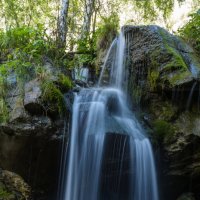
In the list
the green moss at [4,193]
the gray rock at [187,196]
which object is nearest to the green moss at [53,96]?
the green moss at [4,193]

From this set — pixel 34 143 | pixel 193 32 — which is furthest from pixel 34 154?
pixel 193 32

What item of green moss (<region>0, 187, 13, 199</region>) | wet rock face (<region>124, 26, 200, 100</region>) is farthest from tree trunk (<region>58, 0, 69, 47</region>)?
green moss (<region>0, 187, 13, 199</region>)

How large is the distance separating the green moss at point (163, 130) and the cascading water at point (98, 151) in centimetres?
31

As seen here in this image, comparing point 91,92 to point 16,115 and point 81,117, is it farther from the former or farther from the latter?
point 16,115

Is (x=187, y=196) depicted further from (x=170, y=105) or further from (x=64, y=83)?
(x=64, y=83)

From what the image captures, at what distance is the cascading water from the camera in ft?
14.6

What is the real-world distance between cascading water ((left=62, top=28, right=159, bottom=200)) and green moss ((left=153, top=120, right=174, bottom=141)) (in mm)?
310

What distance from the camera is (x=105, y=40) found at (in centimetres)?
765

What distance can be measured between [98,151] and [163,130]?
1378 millimetres

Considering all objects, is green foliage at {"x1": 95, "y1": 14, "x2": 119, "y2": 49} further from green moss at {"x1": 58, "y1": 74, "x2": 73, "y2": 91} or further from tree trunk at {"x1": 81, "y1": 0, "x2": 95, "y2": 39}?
green moss at {"x1": 58, "y1": 74, "x2": 73, "y2": 91}

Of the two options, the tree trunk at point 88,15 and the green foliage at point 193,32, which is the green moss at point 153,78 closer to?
the green foliage at point 193,32

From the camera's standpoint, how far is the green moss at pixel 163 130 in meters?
5.14

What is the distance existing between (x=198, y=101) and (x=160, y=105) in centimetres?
68

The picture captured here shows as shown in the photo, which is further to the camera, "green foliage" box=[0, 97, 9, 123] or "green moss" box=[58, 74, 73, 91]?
"green moss" box=[58, 74, 73, 91]
